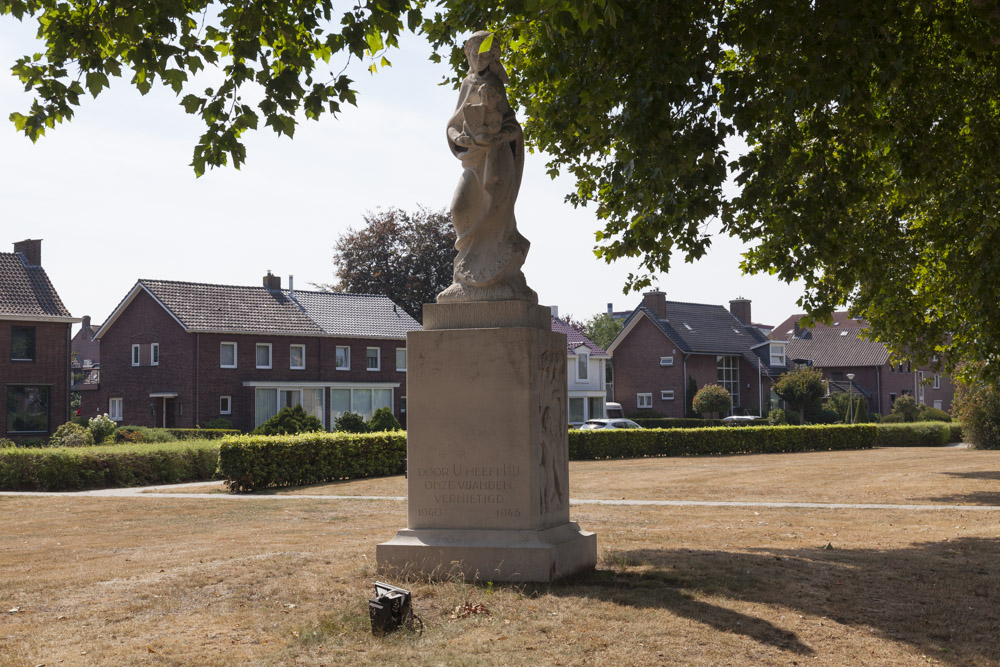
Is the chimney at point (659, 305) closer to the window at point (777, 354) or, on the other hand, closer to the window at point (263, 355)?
the window at point (777, 354)

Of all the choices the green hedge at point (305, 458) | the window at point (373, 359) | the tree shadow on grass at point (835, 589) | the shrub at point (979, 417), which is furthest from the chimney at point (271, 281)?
the tree shadow on grass at point (835, 589)

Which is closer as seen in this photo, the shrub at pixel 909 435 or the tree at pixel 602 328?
the shrub at pixel 909 435

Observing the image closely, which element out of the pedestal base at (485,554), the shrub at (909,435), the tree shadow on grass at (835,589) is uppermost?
the pedestal base at (485,554)

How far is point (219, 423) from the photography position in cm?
4419

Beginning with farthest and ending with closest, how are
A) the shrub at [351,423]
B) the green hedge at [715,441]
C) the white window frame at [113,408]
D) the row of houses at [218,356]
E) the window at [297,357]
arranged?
the white window frame at [113,408]
the window at [297,357]
the row of houses at [218,356]
the shrub at [351,423]
the green hedge at [715,441]

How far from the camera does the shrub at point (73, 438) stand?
31.5 metres

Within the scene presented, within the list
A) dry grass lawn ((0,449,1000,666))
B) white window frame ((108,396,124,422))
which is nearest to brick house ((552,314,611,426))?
white window frame ((108,396,124,422))

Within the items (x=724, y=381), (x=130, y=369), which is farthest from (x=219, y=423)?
(x=724, y=381)

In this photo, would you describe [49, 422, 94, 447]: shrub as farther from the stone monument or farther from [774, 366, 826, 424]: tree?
[774, 366, 826, 424]: tree

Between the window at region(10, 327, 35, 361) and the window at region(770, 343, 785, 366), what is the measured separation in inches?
1874

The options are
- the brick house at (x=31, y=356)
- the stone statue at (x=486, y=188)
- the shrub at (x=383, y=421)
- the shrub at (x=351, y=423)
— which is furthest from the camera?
the brick house at (x=31, y=356)

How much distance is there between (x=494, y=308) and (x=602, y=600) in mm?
2720

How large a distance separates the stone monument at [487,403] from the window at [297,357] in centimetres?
4153

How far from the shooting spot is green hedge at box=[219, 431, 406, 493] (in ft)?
73.6
